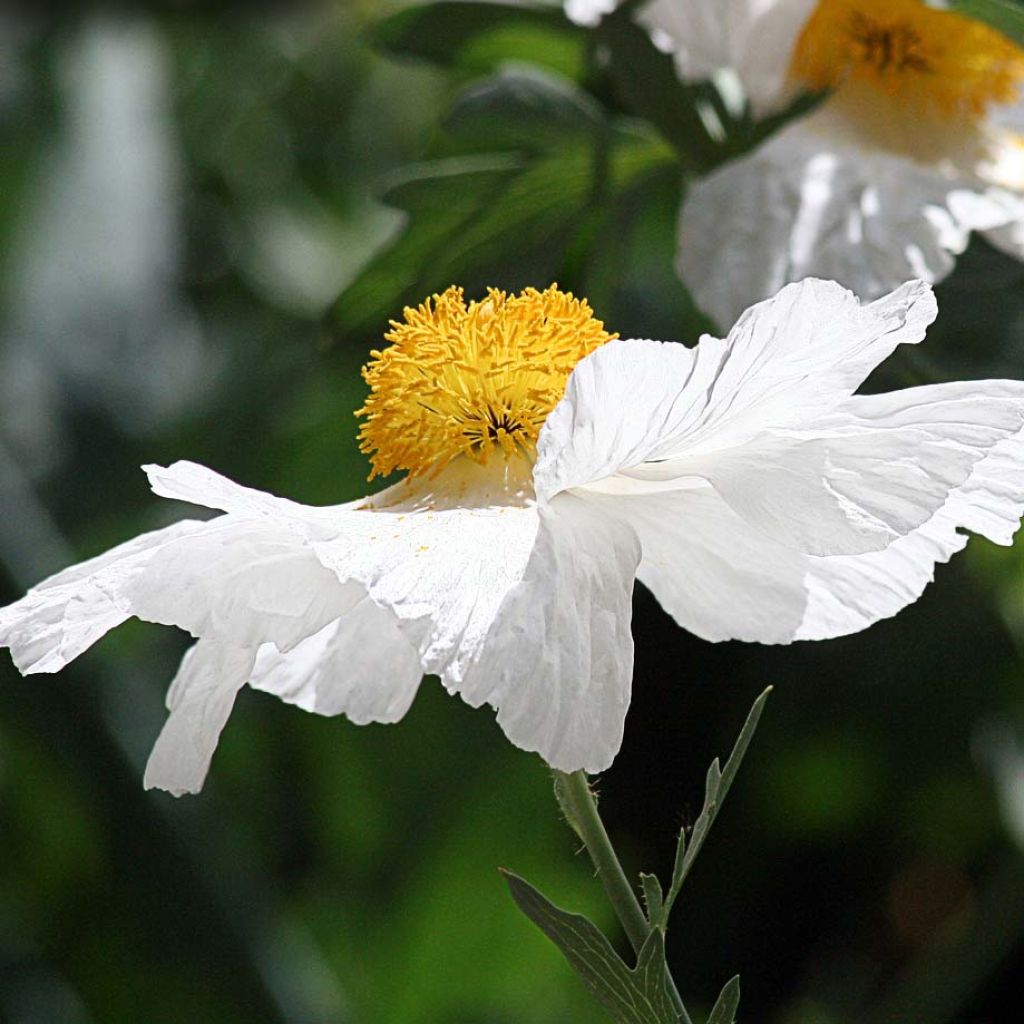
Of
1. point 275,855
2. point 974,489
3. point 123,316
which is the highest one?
point 974,489

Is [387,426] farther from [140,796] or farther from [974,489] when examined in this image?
[140,796]

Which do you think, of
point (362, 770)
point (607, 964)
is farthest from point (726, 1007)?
point (362, 770)

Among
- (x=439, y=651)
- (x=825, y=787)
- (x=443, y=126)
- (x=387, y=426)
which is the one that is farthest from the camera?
(x=825, y=787)

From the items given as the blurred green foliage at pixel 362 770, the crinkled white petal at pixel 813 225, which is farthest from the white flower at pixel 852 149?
the blurred green foliage at pixel 362 770

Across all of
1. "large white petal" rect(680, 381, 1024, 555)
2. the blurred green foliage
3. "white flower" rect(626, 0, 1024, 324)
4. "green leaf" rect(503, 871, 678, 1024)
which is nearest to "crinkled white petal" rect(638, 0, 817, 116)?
"white flower" rect(626, 0, 1024, 324)

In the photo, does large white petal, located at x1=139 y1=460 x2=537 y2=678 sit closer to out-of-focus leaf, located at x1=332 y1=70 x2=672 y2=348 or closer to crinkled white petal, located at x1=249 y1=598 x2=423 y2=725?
crinkled white petal, located at x1=249 y1=598 x2=423 y2=725

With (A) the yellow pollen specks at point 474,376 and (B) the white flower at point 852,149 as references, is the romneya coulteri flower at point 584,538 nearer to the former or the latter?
(A) the yellow pollen specks at point 474,376

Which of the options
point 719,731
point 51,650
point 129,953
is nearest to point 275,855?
point 129,953
